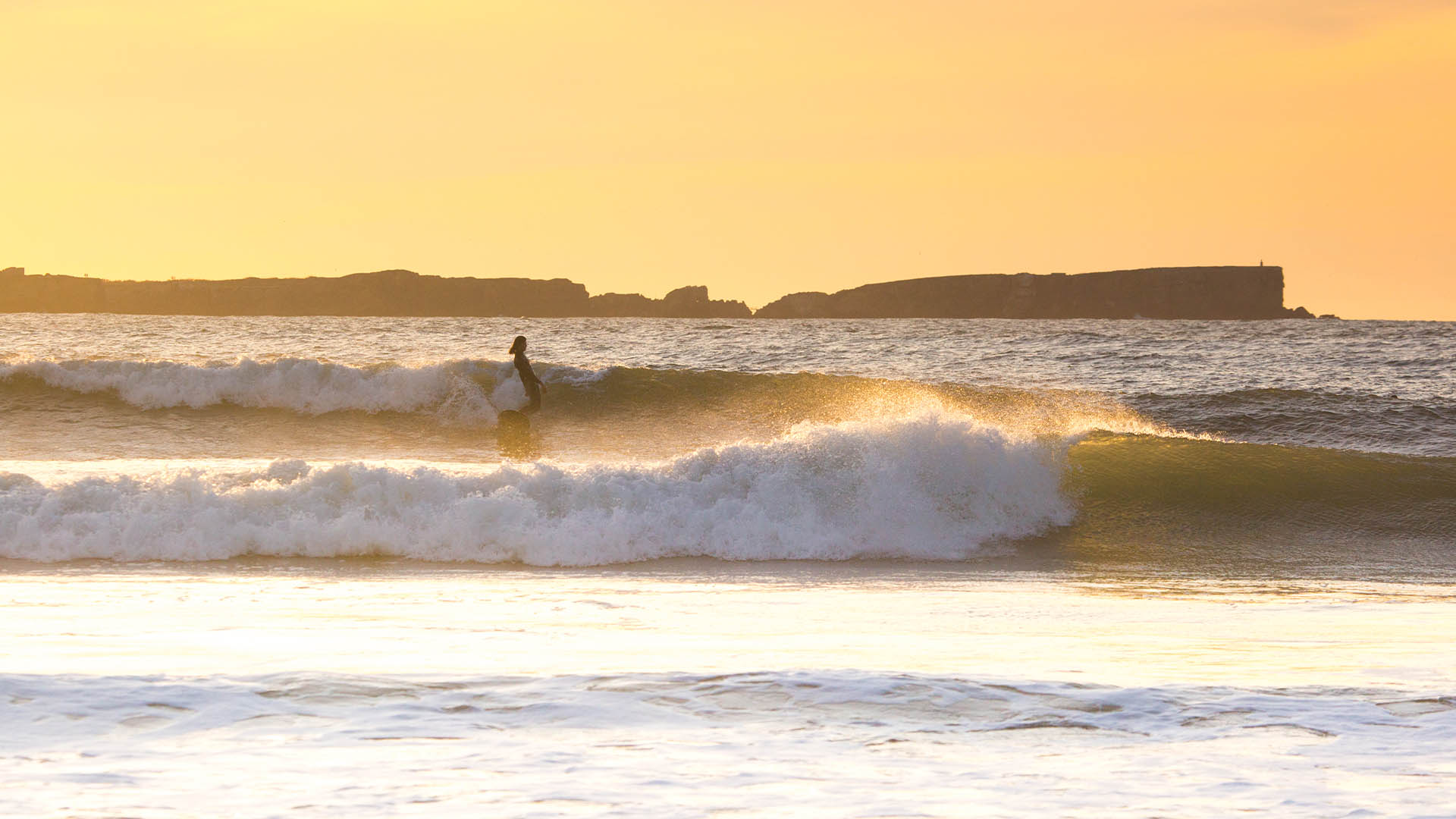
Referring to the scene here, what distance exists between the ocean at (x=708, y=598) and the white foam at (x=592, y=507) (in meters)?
0.04

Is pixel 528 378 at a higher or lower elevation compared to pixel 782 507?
higher

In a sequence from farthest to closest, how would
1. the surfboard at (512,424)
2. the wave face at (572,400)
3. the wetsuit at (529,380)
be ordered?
the wave face at (572,400) < the surfboard at (512,424) < the wetsuit at (529,380)

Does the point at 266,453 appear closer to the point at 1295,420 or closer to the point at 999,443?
the point at 999,443

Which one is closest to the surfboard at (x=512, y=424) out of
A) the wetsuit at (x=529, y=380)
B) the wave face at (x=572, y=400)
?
the wave face at (x=572, y=400)

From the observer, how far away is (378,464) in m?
11.0

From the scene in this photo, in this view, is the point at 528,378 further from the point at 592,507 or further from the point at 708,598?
the point at 708,598

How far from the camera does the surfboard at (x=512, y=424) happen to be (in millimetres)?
18031

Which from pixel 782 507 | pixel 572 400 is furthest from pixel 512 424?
pixel 782 507

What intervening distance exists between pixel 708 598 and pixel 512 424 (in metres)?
13.1

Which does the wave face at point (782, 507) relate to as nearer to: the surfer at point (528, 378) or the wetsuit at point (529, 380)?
the surfer at point (528, 378)

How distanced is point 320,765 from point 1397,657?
3.98 meters

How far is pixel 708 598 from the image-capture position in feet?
24.0

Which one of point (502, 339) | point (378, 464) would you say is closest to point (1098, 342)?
point (502, 339)

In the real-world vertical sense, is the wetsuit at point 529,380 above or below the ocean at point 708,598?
above
